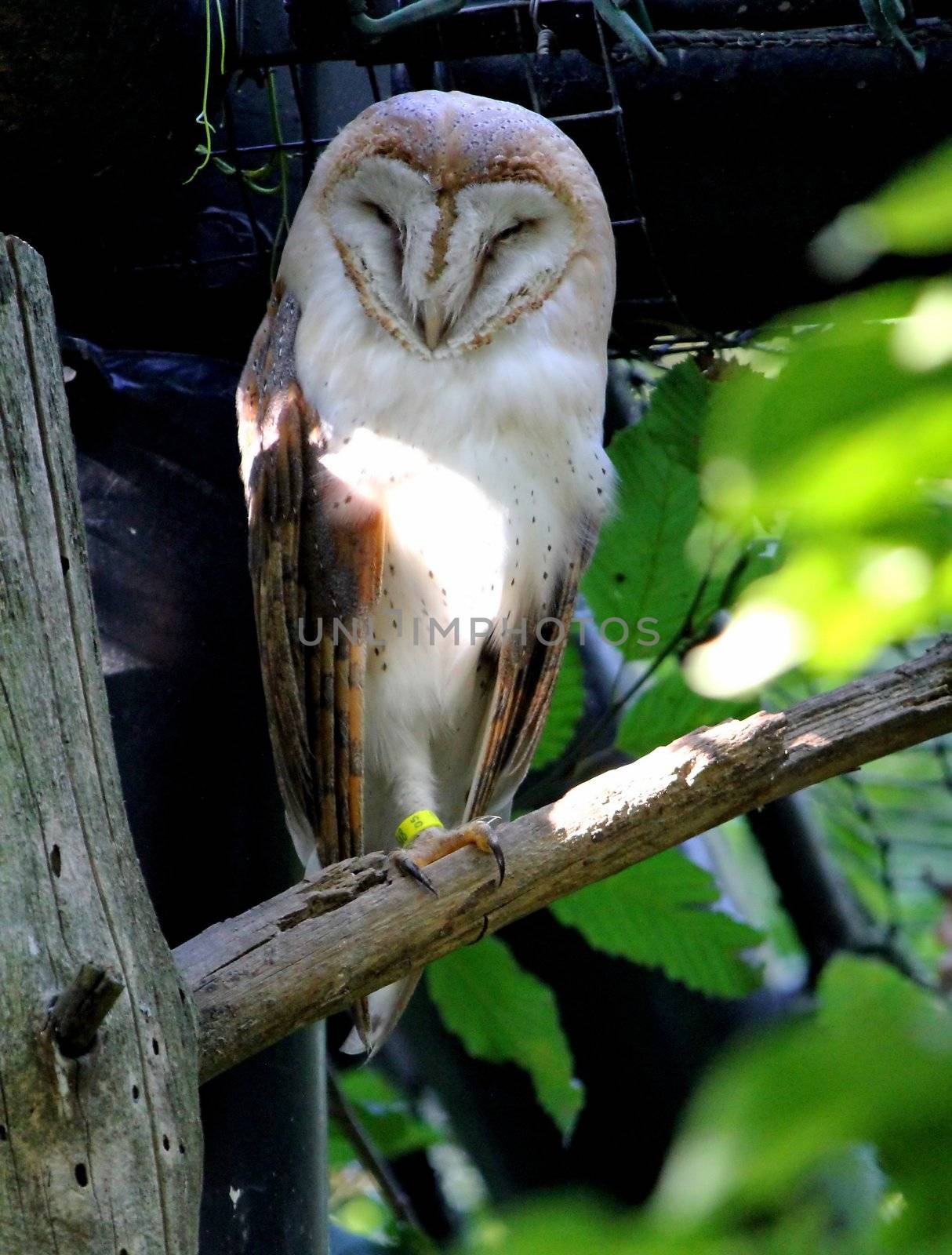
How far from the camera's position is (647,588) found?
7.57ft

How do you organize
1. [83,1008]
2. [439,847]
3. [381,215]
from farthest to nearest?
[381,215] → [439,847] → [83,1008]

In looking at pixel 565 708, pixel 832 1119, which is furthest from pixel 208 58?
pixel 832 1119

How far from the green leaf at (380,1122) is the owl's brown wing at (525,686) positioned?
3.13 feet

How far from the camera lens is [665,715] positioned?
2344 mm

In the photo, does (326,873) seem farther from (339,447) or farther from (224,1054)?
(339,447)

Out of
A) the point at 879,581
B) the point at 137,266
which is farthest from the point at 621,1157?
the point at 879,581

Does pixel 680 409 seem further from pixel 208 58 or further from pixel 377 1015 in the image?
pixel 377 1015

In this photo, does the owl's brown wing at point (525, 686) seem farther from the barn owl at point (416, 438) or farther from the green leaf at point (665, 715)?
the green leaf at point (665, 715)

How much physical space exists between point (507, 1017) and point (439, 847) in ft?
2.57

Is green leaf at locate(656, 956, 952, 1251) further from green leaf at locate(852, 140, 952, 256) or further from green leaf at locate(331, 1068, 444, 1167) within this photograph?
green leaf at locate(331, 1068, 444, 1167)

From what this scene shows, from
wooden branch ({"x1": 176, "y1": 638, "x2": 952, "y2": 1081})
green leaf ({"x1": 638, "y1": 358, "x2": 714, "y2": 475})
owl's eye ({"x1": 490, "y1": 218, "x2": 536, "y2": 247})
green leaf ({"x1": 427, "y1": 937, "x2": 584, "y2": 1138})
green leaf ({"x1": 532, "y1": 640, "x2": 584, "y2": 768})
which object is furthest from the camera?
green leaf ({"x1": 532, "y1": 640, "x2": 584, "y2": 768})

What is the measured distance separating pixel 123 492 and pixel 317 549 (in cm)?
46

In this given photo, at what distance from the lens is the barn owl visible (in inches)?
76.4

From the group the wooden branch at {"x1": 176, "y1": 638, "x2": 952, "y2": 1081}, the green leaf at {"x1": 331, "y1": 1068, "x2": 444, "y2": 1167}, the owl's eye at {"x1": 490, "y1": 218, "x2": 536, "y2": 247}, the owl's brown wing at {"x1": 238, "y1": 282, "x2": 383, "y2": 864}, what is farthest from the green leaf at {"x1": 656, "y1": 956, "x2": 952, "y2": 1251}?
the green leaf at {"x1": 331, "y1": 1068, "x2": 444, "y2": 1167}
